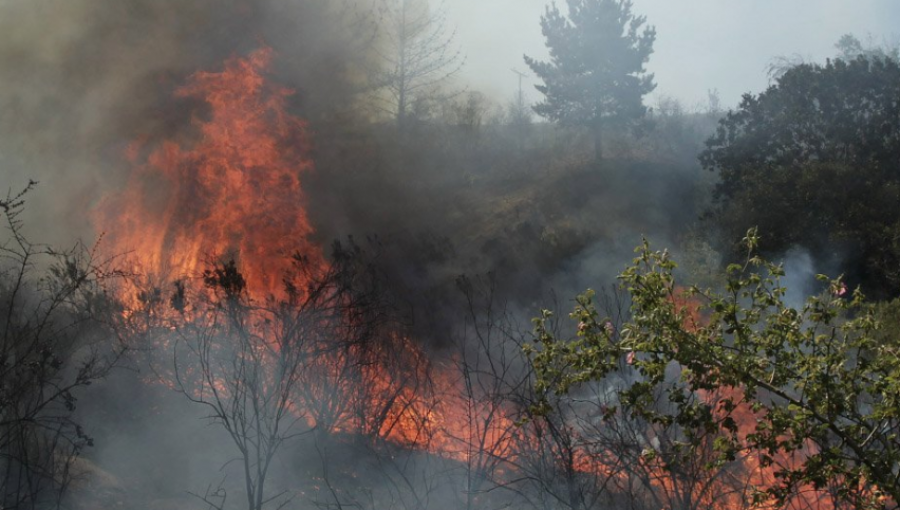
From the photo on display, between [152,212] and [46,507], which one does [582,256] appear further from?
[46,507]

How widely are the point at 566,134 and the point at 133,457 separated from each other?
31.3 meters

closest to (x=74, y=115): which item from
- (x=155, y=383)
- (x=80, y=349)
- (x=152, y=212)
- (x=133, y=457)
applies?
(x=152, y=212)

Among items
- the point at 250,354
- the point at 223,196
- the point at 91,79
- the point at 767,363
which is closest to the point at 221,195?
the point at 223,196

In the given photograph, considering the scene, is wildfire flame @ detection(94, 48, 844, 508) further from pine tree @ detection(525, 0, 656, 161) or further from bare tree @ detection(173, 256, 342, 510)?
pine tree @ detection(525, 0, 656, 161)

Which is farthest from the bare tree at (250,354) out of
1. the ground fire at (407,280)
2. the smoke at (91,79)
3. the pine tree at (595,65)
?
the pine tree at (595,65)

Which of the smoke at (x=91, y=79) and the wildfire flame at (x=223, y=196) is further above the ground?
the smoke at (x=91, y=79)

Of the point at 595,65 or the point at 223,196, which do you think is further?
the point at 595,65

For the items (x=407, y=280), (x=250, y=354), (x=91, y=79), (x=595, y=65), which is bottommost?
(x=250, y=354)

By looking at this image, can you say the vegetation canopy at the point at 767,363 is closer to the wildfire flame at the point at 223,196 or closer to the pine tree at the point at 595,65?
the wildfire flame at the point at 223,196

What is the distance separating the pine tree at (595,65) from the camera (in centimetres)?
3388

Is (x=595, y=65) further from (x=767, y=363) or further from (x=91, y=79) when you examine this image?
(x=767, y=363)

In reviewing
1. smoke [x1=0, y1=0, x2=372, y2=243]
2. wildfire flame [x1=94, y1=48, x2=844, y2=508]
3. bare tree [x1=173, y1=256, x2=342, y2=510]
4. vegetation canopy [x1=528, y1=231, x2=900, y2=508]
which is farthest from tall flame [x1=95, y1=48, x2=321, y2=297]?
vegetation canopy [x1=528, y1=231, x2=900, y2=508]

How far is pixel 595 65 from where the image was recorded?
33.9m

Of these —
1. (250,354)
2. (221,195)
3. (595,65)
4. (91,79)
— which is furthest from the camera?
(595,65)
